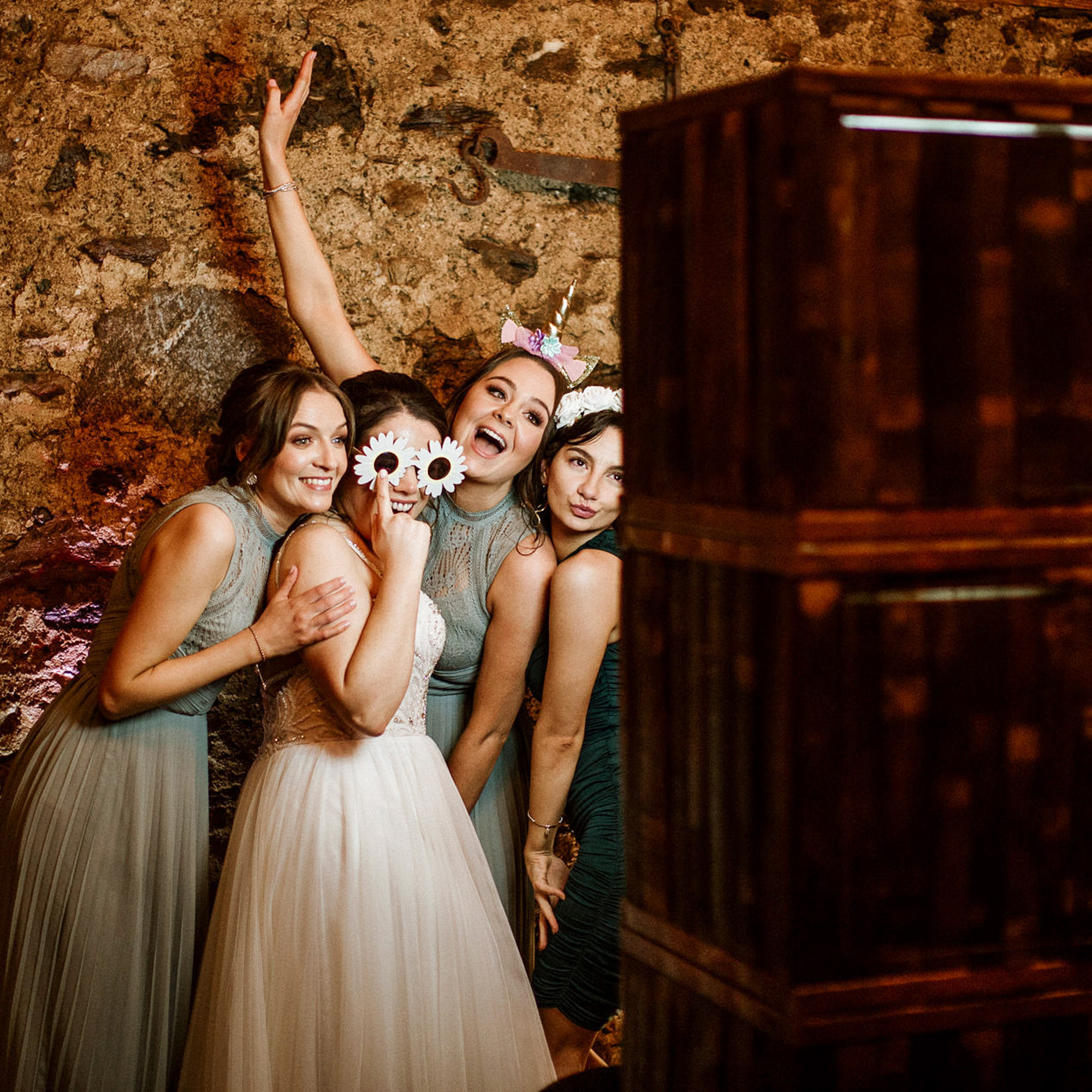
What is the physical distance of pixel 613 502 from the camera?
2609 millimetres

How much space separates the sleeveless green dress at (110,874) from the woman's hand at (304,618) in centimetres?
17

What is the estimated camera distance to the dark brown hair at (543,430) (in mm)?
2682

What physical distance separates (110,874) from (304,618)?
75 centimetres

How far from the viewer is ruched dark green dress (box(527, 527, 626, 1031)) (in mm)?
2414

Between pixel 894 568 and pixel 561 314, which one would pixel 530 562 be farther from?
pixel 894 568

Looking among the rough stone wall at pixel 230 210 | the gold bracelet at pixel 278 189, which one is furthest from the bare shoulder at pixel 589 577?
the gold bracelet at pixel 278 189

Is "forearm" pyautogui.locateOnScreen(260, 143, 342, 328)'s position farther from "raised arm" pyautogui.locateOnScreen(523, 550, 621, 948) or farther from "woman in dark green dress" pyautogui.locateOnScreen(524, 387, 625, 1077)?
"raised arm" pyautogui.locateOnScreen(523, 550, 621, 948)

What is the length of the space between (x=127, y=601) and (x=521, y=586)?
903 mm

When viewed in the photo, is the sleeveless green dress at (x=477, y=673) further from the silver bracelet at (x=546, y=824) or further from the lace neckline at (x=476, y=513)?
the silver bracelet at (x=546, y=824)

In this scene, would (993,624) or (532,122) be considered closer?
(993,624)

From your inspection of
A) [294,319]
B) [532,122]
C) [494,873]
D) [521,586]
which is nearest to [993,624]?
[521,586]

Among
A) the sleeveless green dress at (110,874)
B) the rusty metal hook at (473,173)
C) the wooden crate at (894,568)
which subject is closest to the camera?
the wooden crate at (894,568)

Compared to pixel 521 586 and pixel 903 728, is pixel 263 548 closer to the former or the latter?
pixel 521 586

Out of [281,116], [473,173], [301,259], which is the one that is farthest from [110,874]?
[473,173]
